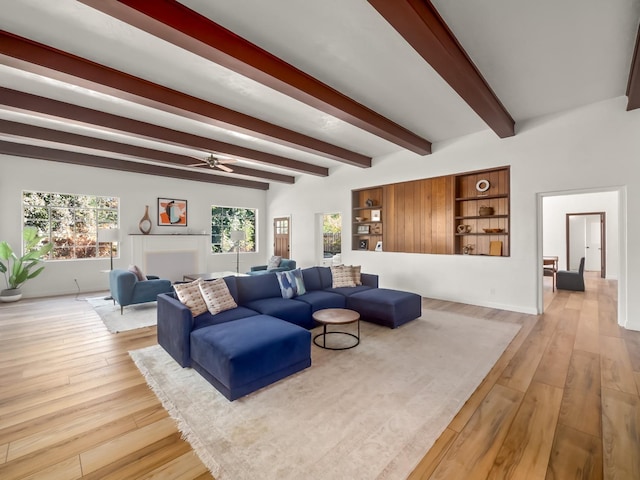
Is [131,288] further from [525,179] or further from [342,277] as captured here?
[525,179]

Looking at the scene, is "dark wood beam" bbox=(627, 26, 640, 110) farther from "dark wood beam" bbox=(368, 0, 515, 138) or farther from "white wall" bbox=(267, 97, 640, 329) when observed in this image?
"dark wood beam" bbox=(368, 0, 515, 138)

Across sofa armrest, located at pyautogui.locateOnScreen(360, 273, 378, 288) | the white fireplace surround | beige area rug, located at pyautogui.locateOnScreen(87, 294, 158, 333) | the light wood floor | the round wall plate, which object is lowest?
the light wood floor

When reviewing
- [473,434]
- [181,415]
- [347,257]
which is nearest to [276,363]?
[181,415]

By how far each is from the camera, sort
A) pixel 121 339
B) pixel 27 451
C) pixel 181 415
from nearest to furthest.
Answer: pixel 27 451, pixel 181 415, pixel 121 339

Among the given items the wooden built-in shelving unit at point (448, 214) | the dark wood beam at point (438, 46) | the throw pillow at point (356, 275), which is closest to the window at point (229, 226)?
the wooden built-in shelving unit at point (448, 214)

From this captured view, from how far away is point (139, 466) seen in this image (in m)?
1.66

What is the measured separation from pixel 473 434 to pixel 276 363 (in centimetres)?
153

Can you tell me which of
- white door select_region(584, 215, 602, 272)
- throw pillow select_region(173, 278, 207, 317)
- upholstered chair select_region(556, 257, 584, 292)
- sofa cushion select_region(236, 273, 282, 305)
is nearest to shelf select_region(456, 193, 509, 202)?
upholstered chair select_region(556, 257, 584, 292)

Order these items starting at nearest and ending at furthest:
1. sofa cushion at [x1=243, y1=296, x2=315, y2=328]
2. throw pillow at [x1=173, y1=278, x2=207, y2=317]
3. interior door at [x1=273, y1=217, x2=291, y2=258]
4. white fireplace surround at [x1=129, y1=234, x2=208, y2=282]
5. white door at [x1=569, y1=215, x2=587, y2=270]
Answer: throw pillow at [x1=173, y1=278, x2=207, y2=317], sofa cushion at [x1=243, y1=296, x2=315, y2=328], white fireplace surround at [x1=129, y1=234, x2=208, y2=282], white door at [x1=569, y1=215, x2=587, y2=270], interior door at [x1=273, y1=217, x2=291, y2=258]

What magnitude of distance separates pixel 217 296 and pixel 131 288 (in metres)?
2.41

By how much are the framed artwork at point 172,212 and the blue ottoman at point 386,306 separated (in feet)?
19.3

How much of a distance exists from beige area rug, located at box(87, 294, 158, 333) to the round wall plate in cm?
601

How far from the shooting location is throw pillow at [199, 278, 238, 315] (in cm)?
334

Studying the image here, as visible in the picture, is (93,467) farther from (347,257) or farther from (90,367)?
(347,257)
